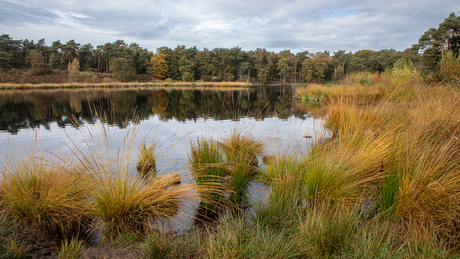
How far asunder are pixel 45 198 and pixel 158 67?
2132 inches

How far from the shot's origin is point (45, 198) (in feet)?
7.65

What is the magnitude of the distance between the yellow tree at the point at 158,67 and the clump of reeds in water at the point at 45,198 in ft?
172

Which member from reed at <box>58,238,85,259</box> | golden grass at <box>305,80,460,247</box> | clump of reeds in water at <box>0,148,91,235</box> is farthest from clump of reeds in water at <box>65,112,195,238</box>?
golden grass at <box>305,80,460,247</box>

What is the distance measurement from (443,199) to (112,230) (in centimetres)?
284

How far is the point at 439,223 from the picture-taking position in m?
1.96

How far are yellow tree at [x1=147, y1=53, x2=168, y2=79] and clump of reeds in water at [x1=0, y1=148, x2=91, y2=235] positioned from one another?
172 ft

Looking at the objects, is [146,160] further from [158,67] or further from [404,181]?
[158,67]

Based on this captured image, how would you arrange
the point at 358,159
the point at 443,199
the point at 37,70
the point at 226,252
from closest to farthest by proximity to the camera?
the point at 226,252
the point at 443,199
the point at 358,159
the point at 37,70

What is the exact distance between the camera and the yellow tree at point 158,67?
169 ft

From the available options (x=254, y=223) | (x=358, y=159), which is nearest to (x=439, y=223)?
(x=358, y=159)

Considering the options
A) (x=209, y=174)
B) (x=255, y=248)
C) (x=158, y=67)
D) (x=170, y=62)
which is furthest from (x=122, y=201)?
(x=170, y=62)

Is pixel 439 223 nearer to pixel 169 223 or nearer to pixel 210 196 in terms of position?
pixel 210 196

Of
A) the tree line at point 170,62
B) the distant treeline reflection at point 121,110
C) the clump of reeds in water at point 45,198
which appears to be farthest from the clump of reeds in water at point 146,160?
the tree line at point 170,62

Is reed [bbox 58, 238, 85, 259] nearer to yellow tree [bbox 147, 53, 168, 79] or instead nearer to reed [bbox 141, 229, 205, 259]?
reed [bbox 141, 229, 205, 259]
